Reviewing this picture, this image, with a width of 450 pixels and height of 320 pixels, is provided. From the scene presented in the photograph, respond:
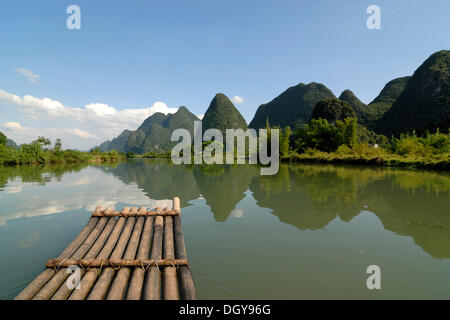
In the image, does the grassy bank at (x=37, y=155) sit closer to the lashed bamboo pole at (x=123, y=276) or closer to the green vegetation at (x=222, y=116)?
the lashed bamboo pole at (x=123, y=276)

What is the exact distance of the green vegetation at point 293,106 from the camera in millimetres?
110375

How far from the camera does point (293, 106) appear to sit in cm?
12494

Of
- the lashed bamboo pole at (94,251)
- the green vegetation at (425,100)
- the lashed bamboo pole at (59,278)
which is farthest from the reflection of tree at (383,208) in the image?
the green vegetation at (425,100)

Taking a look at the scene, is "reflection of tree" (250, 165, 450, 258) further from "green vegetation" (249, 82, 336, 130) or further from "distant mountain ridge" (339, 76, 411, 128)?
"green vegetation" (249, 82, 336, 130)

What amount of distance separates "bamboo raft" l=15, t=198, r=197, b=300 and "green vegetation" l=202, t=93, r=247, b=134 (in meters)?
108

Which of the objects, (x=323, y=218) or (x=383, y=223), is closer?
(x=383, y=223)

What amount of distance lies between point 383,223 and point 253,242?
10.4ft

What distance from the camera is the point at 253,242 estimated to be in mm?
4043

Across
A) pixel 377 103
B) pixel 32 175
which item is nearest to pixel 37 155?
pixel 32 175

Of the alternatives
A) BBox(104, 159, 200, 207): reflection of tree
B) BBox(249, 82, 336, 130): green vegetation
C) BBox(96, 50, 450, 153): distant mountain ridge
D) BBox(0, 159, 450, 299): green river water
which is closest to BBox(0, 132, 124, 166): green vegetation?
BBox(104, 159, 200, 207): reflection of tree

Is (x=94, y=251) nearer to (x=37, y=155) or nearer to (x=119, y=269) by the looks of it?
(x=119, y=269)

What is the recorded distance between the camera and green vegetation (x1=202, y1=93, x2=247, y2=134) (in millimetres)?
114938

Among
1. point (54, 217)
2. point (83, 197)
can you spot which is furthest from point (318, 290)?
point (83, 197)
